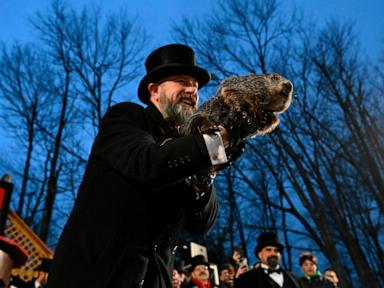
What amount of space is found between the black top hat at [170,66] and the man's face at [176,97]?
0.03 meters

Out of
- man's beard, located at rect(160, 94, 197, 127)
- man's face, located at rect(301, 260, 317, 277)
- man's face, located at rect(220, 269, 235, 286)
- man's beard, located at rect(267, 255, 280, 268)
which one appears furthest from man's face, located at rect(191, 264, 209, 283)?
man's beard, located at rect(160, 94, 197, 127)

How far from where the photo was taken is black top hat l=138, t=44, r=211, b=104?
237 centimetres

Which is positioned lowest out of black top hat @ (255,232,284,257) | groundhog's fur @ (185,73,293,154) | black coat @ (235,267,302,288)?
groundhog's fur @ (185,73,293,154)

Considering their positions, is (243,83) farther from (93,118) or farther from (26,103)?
(26,103)

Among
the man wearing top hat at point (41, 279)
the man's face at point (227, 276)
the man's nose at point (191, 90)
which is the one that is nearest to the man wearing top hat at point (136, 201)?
the man's nose at point (191, 90)

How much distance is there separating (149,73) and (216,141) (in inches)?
36.5

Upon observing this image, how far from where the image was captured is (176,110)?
2188 millimetres

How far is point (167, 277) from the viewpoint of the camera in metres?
1.87

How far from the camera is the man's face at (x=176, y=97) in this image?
85.7 inches

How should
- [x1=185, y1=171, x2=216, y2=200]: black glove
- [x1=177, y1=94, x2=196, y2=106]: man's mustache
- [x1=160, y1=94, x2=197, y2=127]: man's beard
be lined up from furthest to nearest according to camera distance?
[x1=177, y1=94, x2=196, y2=106]: man's mustache → [x1=160, y1=94, x2=197, y2=127]: man's beard → [x1=185, y1=171, x2=216, y2=200]: black glove

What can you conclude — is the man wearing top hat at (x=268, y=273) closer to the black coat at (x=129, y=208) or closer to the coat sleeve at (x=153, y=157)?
the black coat at (x=129, y=208)

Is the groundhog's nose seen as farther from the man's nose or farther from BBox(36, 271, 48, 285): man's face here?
BBox(36, 271, 48, 285): man's face

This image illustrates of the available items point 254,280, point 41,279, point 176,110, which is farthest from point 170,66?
point 41,279

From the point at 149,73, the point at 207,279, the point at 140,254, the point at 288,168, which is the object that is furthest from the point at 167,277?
the point at 288,168
